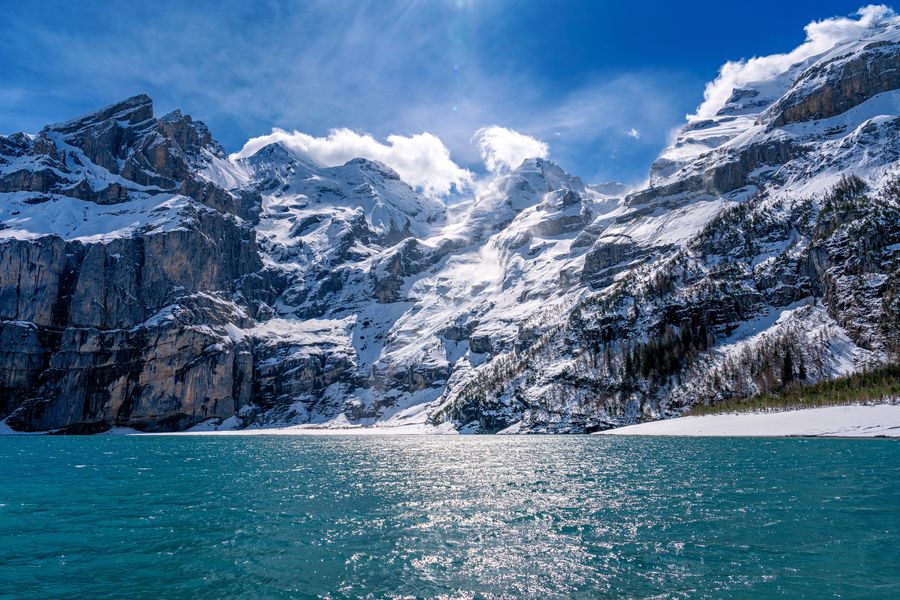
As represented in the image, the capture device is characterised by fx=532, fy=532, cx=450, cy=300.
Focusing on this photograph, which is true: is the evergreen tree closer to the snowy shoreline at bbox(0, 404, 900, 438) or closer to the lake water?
the snowy shoreline at bbox(0, 404, 900, 438)

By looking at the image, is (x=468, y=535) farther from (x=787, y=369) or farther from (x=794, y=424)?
(x=787, y=369)

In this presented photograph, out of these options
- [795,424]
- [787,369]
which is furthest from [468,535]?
[787,369]

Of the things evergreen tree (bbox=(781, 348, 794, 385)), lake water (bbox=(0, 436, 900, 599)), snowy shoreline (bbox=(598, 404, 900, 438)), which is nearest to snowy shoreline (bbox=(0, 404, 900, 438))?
snowy shoreline (bbox=(598, 404, 900, 438))

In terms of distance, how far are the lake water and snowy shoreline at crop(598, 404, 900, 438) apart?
50261 millimetres

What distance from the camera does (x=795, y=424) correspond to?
347 ft

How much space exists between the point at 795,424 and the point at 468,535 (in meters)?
104

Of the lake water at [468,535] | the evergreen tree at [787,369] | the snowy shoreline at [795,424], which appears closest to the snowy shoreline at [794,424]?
the snowy shoreline at [795,424]

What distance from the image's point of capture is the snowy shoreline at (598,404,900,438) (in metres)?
92.4

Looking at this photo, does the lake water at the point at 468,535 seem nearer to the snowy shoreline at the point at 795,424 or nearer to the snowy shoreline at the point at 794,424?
the snowy shoreline at the point at 794,424

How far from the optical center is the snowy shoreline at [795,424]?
92.4m

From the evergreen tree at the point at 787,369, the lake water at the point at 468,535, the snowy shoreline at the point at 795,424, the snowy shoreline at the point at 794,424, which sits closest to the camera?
the lake water at the point at 468,535

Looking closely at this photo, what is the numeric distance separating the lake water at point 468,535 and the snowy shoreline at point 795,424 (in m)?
50.3

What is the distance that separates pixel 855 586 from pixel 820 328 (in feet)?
531

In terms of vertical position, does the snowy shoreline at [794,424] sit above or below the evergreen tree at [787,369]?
below
